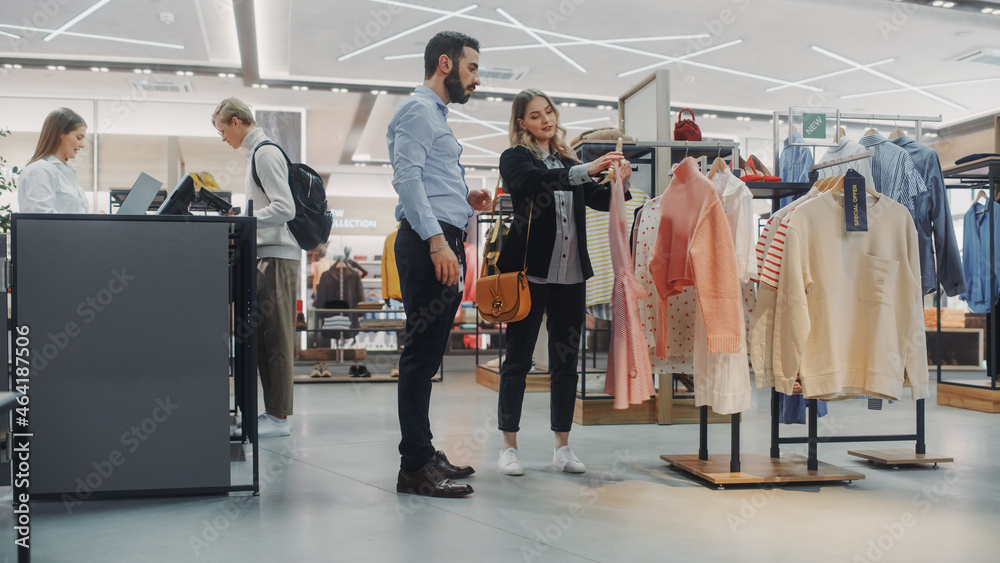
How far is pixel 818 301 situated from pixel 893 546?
3.04 ft

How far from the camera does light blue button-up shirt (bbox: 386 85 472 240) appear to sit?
2.37m

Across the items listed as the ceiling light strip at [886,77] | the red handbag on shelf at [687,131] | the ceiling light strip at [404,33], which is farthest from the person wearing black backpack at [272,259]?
the ceiling light strip at [886,77]

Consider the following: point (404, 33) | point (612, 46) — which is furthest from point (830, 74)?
point (404, 33)

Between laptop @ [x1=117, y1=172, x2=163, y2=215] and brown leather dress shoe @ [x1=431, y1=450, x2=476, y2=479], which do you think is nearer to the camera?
laptop @ [x1=117, y1=172, x2=163, y2=215]

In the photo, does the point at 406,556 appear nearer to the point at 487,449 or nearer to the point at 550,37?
the point at 487,449

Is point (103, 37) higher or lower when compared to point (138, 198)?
higher

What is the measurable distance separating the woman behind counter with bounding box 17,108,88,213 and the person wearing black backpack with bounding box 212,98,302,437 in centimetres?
67

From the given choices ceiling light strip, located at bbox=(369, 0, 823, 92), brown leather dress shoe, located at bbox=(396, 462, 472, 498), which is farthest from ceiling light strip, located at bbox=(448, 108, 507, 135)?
brown leather dress shoe, located at bbox=(396, 462, 472, 498)

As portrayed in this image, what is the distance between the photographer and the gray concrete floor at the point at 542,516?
75.1 inches

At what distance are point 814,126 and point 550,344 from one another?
176cm

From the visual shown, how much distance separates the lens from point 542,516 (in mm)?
2240

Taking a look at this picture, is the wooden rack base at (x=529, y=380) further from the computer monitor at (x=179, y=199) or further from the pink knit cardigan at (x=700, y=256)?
the computer monitor at (x=179, y=199)

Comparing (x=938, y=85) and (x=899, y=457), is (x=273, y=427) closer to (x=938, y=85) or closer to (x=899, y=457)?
(x=899, y=457)

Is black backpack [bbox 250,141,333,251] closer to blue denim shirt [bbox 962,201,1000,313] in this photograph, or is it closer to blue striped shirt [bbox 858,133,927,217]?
blue striped shirt [bbox 858,133,927,217]
